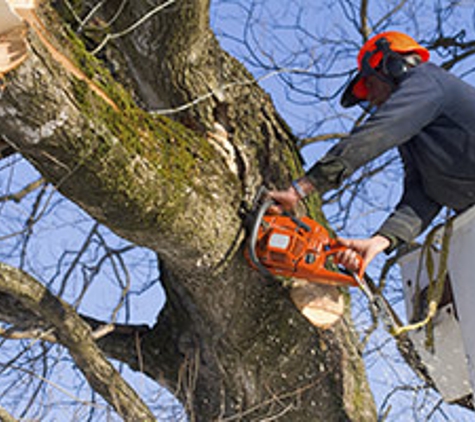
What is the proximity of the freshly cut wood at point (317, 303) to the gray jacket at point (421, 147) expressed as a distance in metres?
0.34

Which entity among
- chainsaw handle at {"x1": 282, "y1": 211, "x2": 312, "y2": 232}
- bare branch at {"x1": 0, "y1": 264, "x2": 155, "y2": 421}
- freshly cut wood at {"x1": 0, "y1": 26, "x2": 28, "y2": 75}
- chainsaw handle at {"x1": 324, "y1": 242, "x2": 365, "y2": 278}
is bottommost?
bare branch at {"x1": 0, "y1": 264, "x2": 155, "y2": 421}

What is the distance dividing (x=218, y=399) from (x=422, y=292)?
1.03 m

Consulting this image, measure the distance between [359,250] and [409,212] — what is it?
15.4 inches

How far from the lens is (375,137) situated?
2723 mm

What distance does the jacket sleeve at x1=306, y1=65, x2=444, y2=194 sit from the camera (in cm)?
273

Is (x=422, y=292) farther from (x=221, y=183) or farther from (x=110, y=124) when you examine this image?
(x=110, y=124)

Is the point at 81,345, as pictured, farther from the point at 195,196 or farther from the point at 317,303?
the point at 317,303

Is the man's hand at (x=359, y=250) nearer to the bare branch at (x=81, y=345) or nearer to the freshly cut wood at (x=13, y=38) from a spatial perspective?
the bare branch at (x=81, y=345)

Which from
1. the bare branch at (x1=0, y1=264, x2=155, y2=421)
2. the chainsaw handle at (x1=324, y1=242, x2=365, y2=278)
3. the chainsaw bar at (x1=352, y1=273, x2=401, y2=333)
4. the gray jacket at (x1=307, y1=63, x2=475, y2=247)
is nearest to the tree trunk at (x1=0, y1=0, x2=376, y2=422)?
the bare branch at (x1=0, y1=264, x2=155, y2=421)

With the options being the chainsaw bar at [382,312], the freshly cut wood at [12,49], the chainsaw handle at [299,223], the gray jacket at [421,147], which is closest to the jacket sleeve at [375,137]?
the gray jacket at [421,147]

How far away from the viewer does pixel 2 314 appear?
3.12 m

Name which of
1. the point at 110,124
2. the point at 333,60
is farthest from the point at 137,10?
the point at 333,60

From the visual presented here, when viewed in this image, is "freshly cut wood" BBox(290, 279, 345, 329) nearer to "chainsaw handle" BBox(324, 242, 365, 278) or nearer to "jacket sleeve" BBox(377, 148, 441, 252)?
"chainsaw handle" BBox(324, 242, 365, 278)

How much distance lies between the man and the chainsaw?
0.18 ft
